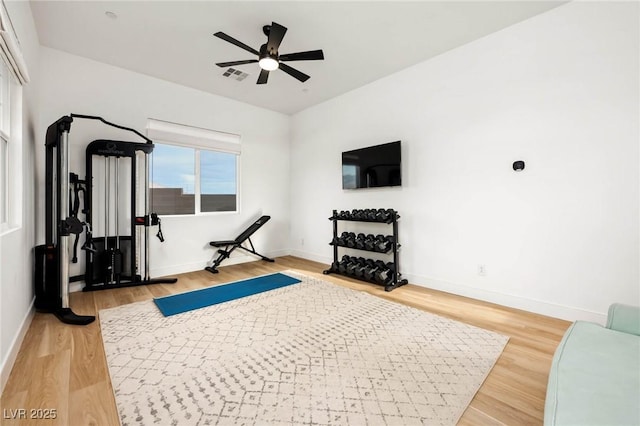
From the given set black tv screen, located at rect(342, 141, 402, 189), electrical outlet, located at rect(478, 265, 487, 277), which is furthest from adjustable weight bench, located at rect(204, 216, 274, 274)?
electrical outlet, located at rect(478, 265, 487, 277)

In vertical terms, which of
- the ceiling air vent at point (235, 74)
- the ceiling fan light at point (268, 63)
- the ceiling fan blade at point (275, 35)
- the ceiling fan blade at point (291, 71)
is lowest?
the ceiling fan light at point (268, 63)

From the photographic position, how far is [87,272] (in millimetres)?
3598

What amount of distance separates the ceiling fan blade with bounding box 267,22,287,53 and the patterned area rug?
277 centimetres

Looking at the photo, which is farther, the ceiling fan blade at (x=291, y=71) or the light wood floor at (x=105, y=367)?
the ceiling fan blade at (x=291, y=71)

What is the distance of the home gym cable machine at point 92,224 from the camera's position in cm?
278

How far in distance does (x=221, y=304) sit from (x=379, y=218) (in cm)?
234

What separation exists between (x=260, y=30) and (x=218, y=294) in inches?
126

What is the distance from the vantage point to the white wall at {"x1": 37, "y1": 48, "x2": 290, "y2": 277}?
11.8 ft

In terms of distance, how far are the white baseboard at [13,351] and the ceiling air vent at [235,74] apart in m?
3.63

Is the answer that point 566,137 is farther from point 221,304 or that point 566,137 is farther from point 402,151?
point 221,304

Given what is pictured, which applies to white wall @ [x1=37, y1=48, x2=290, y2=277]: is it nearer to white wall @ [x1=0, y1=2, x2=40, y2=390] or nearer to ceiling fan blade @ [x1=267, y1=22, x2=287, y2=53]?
white wall @ [x1=0, y1=2, x2=40, y2=390]

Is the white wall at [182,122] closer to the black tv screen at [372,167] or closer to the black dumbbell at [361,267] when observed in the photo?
the black tv screen at [372,167]

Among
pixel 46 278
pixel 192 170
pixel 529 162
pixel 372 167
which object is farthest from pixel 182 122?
pixel 529 162

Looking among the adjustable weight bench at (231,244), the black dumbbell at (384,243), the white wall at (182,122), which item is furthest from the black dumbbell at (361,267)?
the white wall at (182,122)
